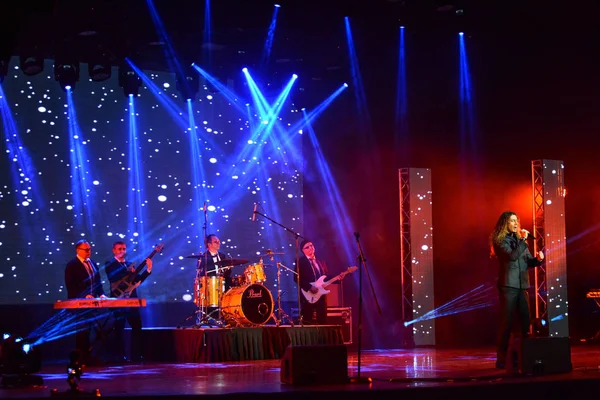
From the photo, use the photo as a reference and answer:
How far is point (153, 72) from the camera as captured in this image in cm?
1320

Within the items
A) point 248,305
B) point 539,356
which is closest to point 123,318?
point 248,305

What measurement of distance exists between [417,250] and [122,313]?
5.29 metres

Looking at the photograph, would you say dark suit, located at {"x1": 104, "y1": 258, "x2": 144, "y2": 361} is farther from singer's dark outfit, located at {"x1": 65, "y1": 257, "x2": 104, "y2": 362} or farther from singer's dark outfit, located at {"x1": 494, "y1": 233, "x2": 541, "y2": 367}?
singer's dark outfit, located at {"x1": 494, "y1": 233, "x2": 541, "y2": 367}

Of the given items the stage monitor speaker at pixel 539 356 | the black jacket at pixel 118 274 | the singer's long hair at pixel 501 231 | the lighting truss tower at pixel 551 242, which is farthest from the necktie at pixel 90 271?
the lighting truss tower at pixel 551 242

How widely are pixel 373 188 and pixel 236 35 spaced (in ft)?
12.2

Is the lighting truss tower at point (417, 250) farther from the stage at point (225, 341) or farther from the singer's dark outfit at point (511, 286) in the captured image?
the singer's dark outfit at point (511, 286)

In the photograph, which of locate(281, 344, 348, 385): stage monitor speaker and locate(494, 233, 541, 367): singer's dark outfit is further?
locate(494, 233, 541, 367): singer's dark outfit

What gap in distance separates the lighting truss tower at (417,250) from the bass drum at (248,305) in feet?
11.2

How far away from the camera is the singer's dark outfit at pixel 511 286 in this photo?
8.37 meters

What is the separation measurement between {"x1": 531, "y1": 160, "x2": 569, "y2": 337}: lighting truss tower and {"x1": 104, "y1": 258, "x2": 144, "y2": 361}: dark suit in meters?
6.90

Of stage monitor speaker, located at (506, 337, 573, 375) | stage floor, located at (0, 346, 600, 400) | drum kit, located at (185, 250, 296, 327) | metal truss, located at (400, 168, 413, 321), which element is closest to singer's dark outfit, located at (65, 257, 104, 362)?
stage floor, located at (0, 346, 600, 400)

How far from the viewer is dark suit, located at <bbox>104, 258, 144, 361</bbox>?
36.8 feet

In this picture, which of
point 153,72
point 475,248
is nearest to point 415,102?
point 475,248

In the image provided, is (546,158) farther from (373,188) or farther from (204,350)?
(204,350)
